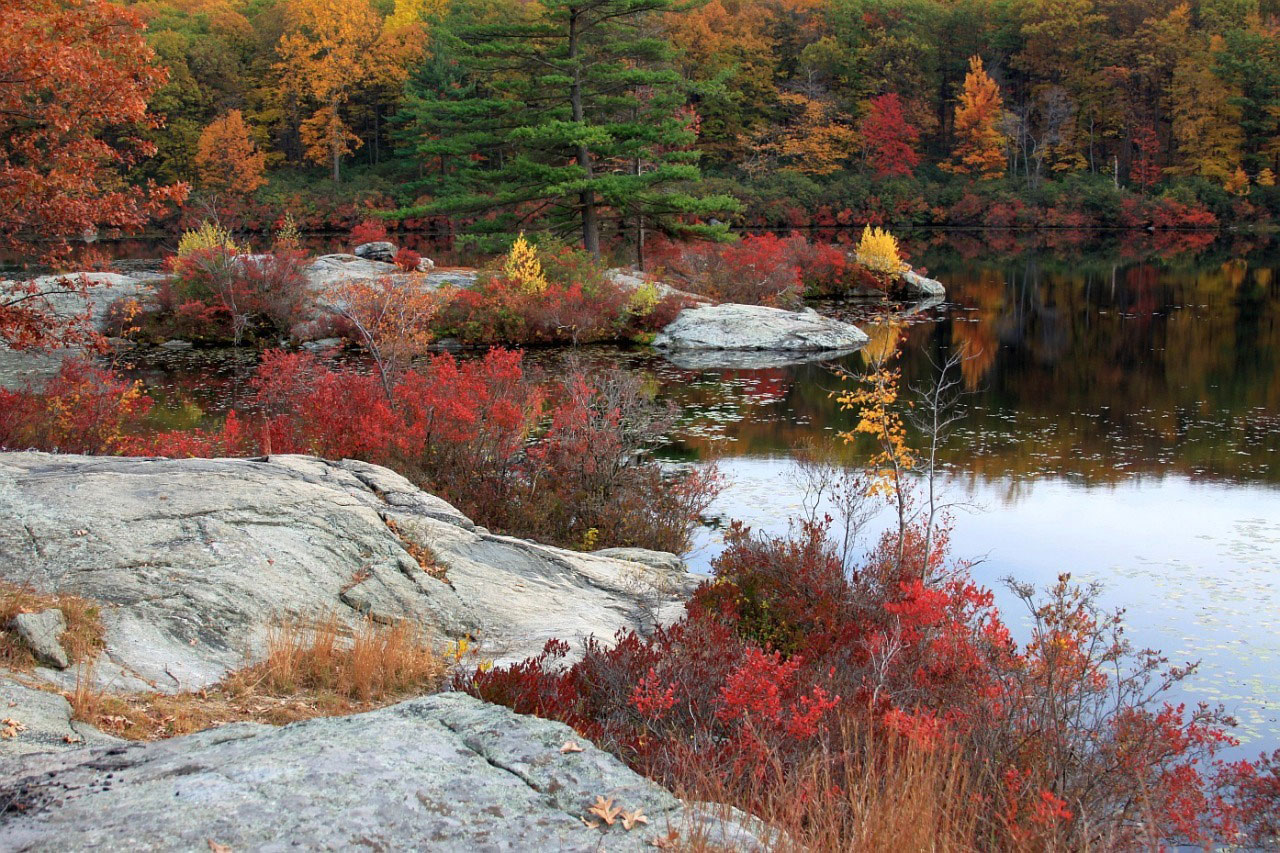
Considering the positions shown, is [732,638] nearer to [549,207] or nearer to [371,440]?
[371,440]

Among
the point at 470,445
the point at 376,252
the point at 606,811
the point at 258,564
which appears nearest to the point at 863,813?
the point at 606,811

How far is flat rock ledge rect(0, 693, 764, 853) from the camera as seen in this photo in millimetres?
3260

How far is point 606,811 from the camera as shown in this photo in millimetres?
3559

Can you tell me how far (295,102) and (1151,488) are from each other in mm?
58456

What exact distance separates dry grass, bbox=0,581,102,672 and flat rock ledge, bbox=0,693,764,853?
1.42 meters

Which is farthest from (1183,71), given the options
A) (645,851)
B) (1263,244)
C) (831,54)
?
Answer: (645,851)

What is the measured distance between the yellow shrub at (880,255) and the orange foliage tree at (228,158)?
3375 centimetres

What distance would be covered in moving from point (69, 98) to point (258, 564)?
5.39 m

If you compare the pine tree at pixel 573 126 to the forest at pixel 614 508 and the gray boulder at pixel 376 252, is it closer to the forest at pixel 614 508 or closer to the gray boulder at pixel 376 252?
the forest at pixel 614 508

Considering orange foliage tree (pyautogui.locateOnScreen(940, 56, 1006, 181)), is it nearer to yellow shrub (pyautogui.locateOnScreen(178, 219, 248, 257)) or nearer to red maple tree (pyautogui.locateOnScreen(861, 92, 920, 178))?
red maple tree (pyautogui.locateOnScreen(861, 92, 920, 178))

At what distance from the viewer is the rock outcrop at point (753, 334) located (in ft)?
78.9

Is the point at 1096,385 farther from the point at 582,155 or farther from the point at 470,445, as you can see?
the point at 582,155

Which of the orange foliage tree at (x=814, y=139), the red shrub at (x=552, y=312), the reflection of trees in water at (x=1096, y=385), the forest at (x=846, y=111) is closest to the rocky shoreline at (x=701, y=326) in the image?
the red shrub at (x=552, y=312)

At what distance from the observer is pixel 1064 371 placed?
21.0 metres
